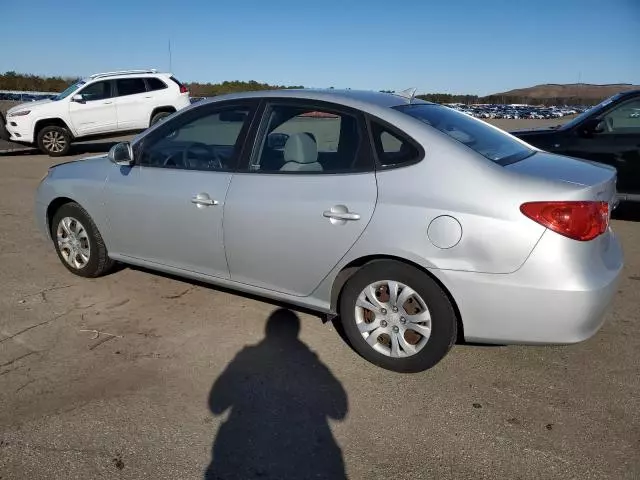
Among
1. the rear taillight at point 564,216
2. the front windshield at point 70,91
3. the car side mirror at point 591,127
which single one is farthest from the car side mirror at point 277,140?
the front windshield at point 70,91

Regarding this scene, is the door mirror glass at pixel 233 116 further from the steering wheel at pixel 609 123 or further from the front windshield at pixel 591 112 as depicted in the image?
the steering wheel at pixel 609 123

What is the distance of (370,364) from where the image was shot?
325 cm

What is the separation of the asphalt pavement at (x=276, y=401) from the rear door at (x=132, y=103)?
10486 mm

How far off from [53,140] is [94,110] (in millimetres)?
1311

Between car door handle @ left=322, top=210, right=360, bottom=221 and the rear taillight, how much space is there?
0.90 metres

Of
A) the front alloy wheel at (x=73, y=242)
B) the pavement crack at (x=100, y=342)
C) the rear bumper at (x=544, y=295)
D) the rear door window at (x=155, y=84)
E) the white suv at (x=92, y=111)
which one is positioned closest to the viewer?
the rear bumper at (x=544, y=295)

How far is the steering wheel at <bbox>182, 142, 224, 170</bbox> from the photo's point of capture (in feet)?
12.3

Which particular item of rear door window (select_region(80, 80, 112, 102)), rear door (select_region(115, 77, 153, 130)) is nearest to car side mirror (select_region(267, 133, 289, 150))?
rear door (select_region(115, 77, 153, 130))

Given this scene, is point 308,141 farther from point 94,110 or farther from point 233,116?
point 94,110

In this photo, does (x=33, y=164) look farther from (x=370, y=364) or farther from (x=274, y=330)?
(x=370, y=364)

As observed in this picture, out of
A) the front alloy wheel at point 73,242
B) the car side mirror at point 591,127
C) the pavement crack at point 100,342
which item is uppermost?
the car side mirror at point 591,127

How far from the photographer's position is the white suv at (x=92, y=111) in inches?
516

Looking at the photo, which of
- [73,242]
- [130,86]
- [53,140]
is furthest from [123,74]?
[73,242]

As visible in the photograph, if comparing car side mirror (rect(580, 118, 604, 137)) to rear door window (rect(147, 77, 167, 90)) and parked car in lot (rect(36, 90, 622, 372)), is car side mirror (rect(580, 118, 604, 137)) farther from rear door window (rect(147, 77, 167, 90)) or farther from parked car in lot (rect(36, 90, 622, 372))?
rear door window (rect(147, 77, 167, 90))
